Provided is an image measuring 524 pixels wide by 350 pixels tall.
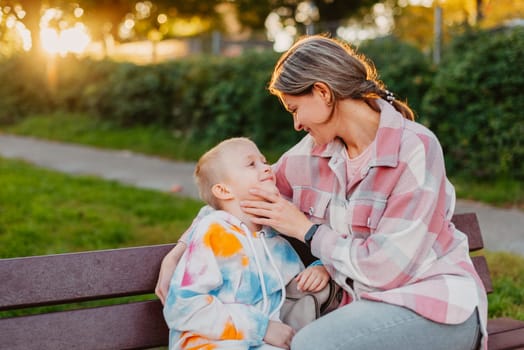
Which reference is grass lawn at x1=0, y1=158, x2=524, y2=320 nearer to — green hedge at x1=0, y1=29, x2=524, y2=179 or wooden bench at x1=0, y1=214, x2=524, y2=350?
wooden bench at x1=0, y1=214, x2=524, y2=350

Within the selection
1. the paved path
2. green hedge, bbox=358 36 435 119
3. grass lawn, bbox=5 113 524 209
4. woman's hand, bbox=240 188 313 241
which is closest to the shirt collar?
woman's hand, bbox=240 188 313 241

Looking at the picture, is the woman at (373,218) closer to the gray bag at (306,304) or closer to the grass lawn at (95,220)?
the gray bag at (306,304)

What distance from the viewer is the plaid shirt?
8.16ft

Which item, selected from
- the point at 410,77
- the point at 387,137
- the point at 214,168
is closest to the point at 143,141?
the point at 410,77

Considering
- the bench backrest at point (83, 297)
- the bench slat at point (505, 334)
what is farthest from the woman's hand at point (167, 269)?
the bench slat at point (505, 334)

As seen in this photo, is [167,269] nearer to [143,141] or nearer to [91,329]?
[91,329]

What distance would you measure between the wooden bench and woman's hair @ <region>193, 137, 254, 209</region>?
266 millimetres

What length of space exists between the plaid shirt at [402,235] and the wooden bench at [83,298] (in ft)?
2.23

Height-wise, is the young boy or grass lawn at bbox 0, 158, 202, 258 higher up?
the young boy

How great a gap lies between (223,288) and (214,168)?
460 mm

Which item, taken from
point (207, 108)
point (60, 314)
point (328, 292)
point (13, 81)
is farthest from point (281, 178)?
point (13, 81)

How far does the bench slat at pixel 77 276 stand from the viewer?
2557 millimetres

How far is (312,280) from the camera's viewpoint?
2738mm

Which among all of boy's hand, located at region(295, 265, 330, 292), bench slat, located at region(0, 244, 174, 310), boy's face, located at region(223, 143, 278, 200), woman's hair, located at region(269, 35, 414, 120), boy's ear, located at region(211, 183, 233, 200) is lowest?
boy's hand, located at region(295, 265, 330, 292)
